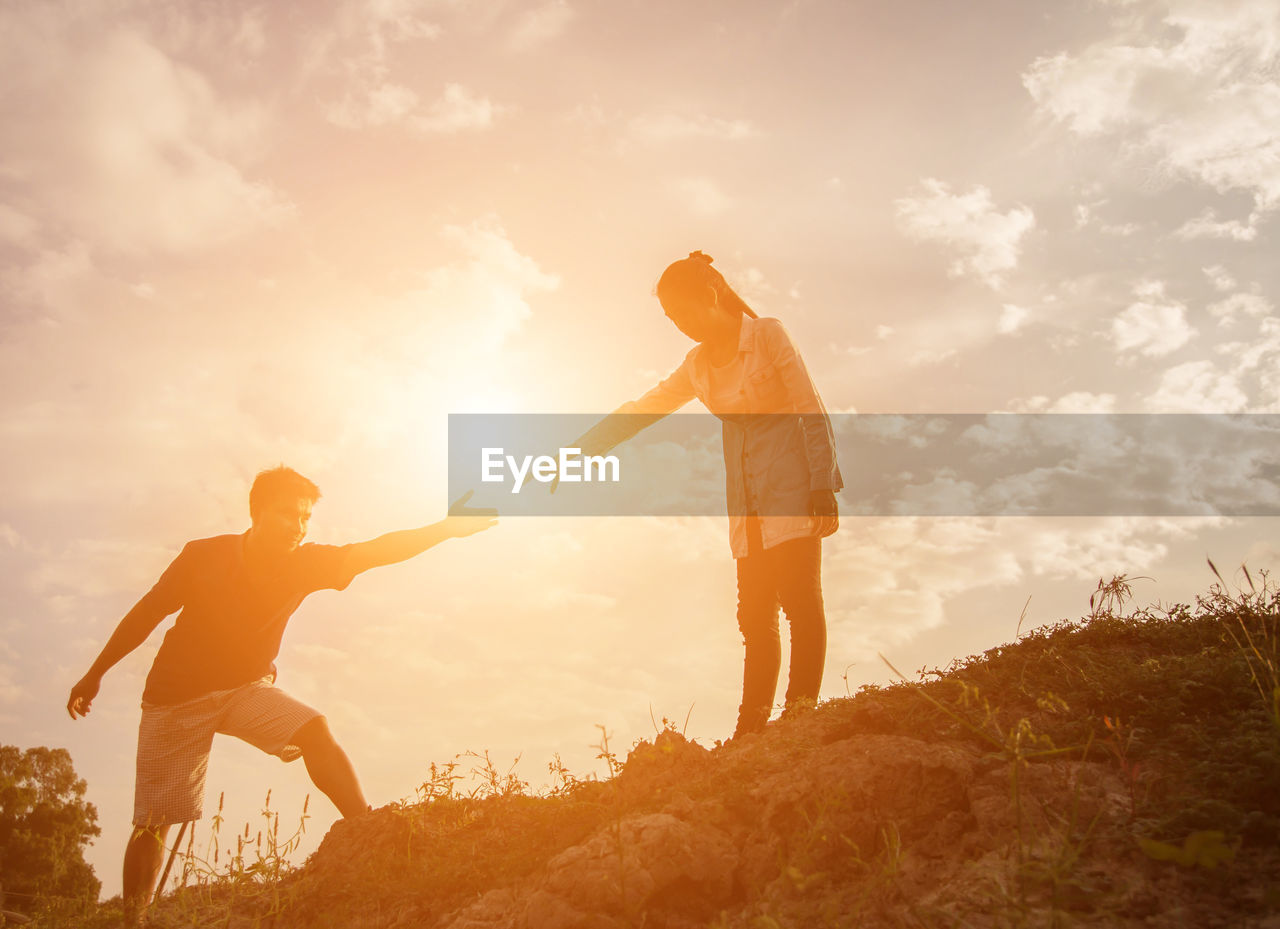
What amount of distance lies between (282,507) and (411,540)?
0.91 m

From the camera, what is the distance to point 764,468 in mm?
4906

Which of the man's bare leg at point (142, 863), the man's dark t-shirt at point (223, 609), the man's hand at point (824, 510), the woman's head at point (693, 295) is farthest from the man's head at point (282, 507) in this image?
the man's hand at point (824, 510)

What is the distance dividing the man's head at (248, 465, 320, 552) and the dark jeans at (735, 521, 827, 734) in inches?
116

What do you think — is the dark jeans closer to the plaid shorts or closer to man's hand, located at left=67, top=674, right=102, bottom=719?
the plaid shorts

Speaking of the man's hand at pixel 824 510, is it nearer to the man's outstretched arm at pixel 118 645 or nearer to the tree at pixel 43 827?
the man's outstretched arm at pixel 118 645

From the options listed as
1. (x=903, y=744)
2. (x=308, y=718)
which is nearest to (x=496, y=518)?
(x=308, y=718)

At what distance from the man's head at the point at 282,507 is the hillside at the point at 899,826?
1911mm

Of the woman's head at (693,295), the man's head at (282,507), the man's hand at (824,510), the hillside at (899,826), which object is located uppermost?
the woman's head at (693,295)

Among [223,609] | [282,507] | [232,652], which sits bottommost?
[232,652]

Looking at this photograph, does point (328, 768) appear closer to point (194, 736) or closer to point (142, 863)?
point (194, 736)

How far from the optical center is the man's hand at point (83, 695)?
5172 mm

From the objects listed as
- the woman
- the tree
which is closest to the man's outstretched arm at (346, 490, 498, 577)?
the woman

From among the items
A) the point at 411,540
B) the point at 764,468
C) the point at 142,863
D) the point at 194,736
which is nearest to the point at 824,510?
the point at 764,468

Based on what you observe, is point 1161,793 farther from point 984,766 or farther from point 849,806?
point 849,806
